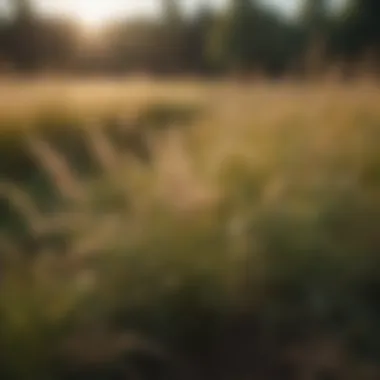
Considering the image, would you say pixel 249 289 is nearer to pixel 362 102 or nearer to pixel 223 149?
pixel 223 149

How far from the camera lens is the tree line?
1.03 meters

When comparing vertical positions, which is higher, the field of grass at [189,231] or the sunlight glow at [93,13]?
the sunlight glow at [93,13]

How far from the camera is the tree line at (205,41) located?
1029mm

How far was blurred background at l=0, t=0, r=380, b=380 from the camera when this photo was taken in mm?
989

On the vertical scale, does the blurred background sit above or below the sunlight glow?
below

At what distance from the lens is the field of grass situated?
99 centimetres

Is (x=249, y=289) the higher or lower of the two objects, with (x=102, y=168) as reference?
lower

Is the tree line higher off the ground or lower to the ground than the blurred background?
higher

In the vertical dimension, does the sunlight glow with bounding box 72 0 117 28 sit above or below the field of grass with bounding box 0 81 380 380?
above

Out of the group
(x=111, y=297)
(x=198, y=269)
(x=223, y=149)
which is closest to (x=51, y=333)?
(x=111, y=297)

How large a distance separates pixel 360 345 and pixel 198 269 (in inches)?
8.5

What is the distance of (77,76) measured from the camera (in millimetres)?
1032

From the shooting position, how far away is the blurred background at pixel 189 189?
989 millimetres

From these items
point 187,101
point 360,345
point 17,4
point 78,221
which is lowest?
point 360,345
